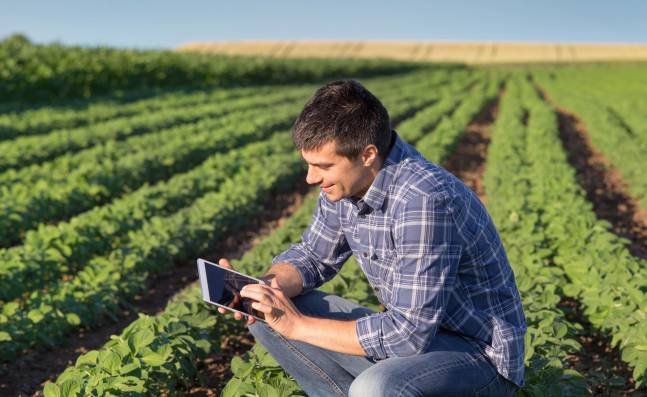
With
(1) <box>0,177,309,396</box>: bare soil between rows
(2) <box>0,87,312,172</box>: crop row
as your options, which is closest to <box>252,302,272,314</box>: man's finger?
→ (1) <box>0,177,309,396</box>: bare soil between rows

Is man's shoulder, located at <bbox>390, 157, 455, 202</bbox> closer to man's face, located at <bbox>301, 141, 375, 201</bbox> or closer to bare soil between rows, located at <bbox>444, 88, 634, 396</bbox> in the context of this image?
man's face, located at <bbox>301, 141, 375, 201</bbox>

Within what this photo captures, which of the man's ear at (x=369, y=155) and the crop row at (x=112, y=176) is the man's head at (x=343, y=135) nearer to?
the man's ear at (x=369, y=155)

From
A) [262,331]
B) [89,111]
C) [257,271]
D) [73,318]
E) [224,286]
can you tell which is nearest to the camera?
[224,286]

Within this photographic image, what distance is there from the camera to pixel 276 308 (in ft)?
8.64

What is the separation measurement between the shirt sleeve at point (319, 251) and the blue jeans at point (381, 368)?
0.12m

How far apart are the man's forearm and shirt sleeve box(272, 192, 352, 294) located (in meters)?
0.03

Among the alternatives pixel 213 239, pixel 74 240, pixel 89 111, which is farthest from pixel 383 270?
pixel 89 111

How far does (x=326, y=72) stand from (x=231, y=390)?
37.3 meters

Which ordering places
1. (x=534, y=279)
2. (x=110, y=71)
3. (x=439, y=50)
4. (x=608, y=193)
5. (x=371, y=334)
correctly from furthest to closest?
(x=439, y=50)
(x=110, y=71)
(x=608, y=193)
(x=534, y=279)
(x=371, y=334)

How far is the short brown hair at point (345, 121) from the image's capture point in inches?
96.4

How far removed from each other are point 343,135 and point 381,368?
861mm

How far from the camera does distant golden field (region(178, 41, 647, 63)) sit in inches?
2552

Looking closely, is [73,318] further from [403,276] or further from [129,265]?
[403,276]

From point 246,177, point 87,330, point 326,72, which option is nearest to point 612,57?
point 326,72
